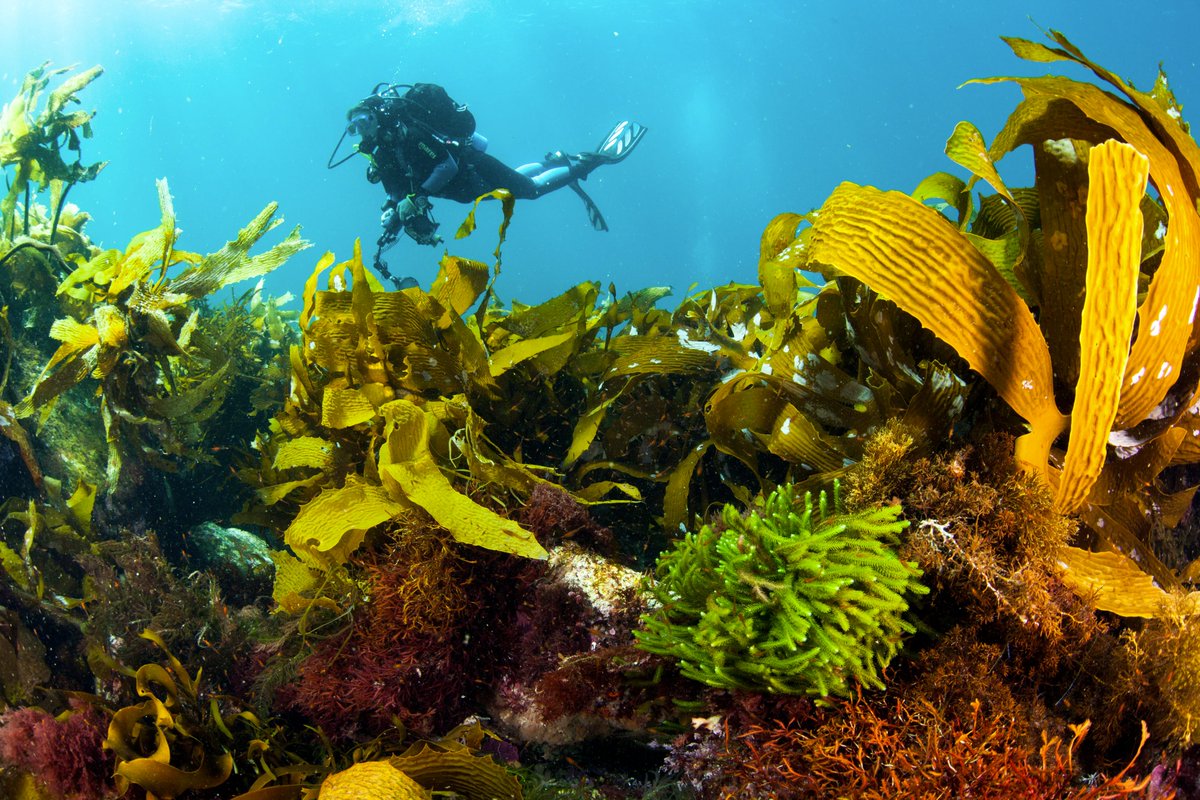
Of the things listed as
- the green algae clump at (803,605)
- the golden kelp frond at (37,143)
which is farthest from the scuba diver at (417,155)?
the green algae clump at (803,605)

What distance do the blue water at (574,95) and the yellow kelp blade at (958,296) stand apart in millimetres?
56677

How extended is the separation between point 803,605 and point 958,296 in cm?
65

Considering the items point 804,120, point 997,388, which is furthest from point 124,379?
point 804,120

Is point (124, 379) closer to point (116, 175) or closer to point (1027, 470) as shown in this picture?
point (1027, 470)

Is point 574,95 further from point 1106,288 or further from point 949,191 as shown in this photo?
point 1106,288

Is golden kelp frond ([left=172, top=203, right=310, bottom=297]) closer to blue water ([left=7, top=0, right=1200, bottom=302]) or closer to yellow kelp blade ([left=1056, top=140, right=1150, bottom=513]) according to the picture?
yellow kelp blade ([left=1056, top=140, right=1150, bottom=513])

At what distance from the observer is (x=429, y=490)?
4.91 ft

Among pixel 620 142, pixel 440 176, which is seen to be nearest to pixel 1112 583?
pixel 440 176

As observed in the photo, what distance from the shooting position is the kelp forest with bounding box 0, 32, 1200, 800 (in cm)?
103

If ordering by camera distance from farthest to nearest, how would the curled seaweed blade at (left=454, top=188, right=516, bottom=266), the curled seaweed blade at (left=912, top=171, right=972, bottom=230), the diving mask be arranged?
the diving mask < the curled seaweed blade at (left=454, top=188, right=516, bottom=266) < the curled seaweed blade at (left=912, top=171, right=972, bottom=230)

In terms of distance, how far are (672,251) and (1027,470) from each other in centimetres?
9964

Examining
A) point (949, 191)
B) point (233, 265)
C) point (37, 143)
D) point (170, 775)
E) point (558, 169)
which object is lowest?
point (170, 775)

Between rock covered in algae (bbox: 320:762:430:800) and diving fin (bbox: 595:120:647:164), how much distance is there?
1375 centimetres

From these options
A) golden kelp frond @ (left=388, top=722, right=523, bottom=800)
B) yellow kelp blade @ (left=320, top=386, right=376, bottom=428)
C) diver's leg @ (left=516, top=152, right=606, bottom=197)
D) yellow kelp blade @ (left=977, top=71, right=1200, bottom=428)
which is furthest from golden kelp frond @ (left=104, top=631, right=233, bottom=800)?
diver's leg @ (left=516, top=152, right=606, bottom=197)
